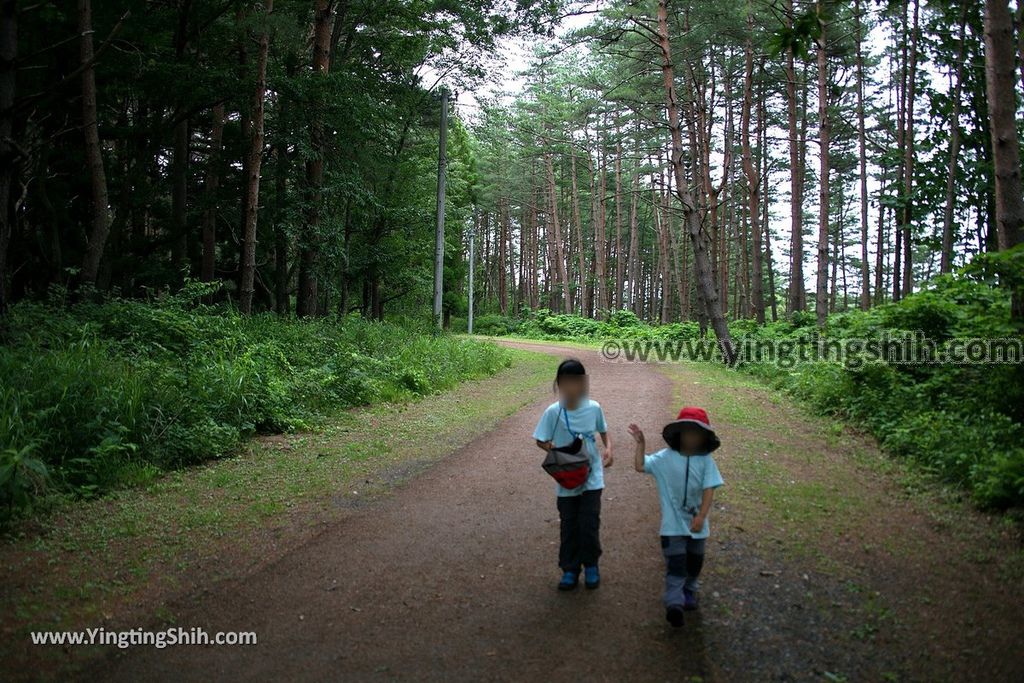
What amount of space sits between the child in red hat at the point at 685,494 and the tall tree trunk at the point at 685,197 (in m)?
14.7

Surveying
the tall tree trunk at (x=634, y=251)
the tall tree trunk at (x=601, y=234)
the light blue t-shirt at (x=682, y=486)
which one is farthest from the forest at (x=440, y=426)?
the tall tree trunk at (x=634, y=251)

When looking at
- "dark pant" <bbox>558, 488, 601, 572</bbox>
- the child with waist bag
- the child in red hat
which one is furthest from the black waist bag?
the child in red hat

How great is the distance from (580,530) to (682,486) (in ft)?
2.65

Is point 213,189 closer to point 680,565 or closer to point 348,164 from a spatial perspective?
point 348,164

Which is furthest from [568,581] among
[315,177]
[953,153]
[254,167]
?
[953,153]

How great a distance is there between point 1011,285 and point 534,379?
10.8 metres

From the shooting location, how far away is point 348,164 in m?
20.0

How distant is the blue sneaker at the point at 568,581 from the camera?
14.4 feet

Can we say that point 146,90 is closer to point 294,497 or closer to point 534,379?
point 534,379

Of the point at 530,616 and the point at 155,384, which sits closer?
the point at 530,616

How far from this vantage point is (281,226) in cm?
1806

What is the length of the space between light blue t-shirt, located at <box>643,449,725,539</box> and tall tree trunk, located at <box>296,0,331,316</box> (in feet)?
52.4

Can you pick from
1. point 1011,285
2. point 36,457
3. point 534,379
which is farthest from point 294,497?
point 534,379

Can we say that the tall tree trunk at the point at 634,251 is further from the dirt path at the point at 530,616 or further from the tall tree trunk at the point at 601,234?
the dirt path at the point at 530,616
